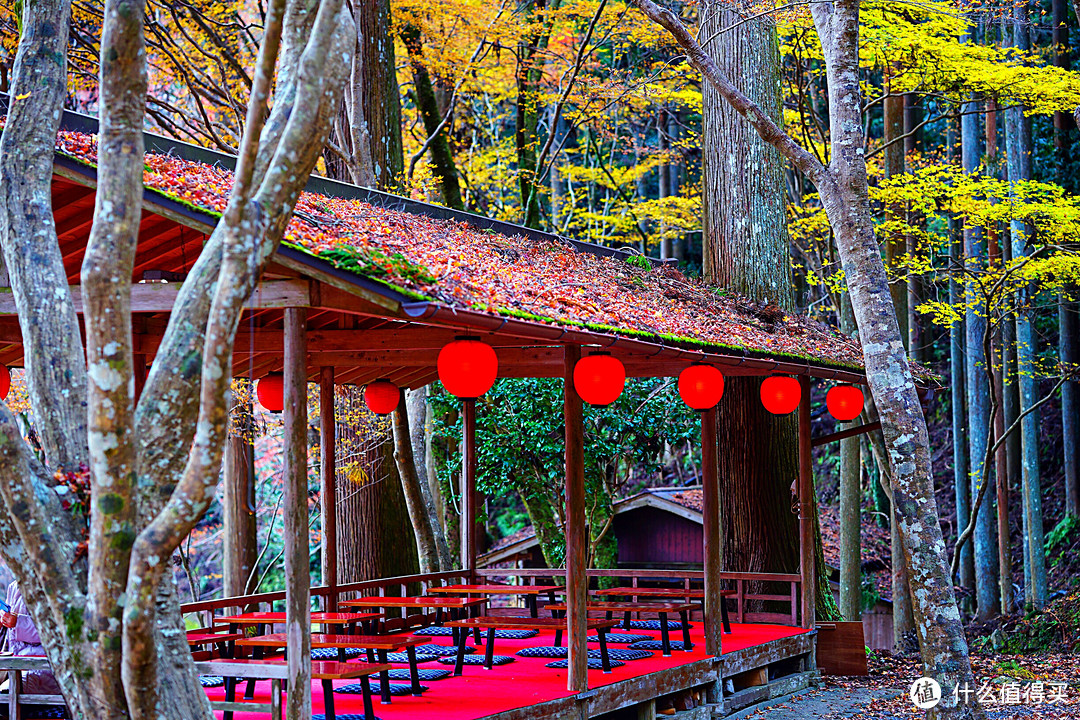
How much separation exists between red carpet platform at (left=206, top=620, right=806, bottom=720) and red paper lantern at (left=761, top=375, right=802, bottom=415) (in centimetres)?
220

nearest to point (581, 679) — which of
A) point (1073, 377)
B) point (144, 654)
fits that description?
point (144, 654)

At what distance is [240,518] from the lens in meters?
15.4

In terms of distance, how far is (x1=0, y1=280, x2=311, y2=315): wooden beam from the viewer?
18.4 ft

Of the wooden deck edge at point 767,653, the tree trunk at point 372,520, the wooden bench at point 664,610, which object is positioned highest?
the tree trunk at point 372,520

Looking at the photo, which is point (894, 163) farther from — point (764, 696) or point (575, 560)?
point (575, 560)

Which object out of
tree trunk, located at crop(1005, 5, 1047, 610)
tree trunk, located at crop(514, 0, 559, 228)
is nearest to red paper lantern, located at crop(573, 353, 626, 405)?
tree trunk, located at crop(514, 0, 559, 228)

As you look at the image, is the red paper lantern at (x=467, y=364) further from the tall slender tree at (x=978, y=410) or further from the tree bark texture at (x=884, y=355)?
the tall slender tree at (x=978, y=410)

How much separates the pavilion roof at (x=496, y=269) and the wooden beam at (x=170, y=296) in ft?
0.96

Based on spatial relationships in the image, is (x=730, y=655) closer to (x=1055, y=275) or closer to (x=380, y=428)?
(x=380, y=428)

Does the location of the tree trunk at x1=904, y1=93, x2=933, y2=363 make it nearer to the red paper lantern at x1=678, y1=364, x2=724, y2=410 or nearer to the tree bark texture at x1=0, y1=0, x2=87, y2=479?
the red paper lantern at x1=678, y1=364, x2=724, y2=410

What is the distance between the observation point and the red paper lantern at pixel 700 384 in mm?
8344

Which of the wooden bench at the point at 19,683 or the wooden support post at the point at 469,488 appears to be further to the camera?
the wooden support post at the point at 469,488

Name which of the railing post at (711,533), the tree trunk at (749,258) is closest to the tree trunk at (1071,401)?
the tree trunk at (749,258)

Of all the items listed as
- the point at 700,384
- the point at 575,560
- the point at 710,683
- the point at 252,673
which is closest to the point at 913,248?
the point at 700,384
